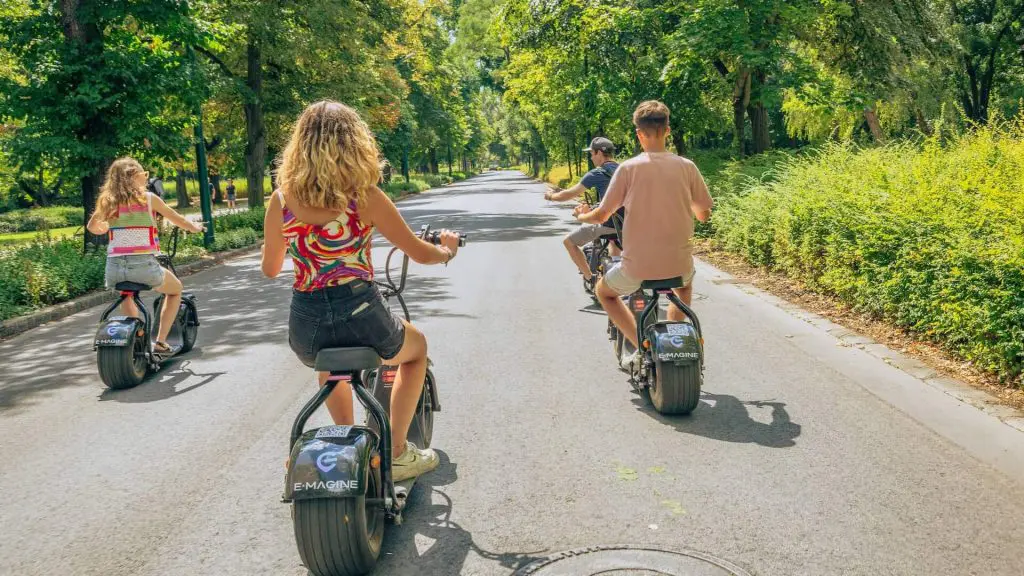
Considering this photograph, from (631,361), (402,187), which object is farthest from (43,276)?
(402,187)

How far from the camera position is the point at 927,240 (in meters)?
6.48

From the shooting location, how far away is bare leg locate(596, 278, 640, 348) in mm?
5613

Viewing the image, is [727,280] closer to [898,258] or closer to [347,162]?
[898,258]

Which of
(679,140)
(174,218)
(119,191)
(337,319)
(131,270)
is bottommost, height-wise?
(131,270)

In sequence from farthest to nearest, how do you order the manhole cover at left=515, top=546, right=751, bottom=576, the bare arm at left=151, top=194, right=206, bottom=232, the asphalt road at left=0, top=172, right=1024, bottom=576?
1. the bare arm at left=151, top=194, right=206, bottom=232
2. the asphalt road at left=0, top=172, right=1024, bottom=576
3. the manhole cover at left=515, top=546, right=751, bottom=576

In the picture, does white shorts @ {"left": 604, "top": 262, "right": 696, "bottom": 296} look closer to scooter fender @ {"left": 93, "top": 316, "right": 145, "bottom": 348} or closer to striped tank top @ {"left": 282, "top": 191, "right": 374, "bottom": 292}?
striped tank top @ {"left": 282, "top": 191, "right": 374, "bottom": 292}

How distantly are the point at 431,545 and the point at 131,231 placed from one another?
4370 millimetres

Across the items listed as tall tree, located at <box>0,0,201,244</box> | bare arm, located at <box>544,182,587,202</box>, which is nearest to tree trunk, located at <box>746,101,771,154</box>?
tall tree, located at <box>0,0,201,244</box>

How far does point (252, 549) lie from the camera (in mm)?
3434

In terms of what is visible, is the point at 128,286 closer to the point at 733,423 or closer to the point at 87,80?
the point at 733,423

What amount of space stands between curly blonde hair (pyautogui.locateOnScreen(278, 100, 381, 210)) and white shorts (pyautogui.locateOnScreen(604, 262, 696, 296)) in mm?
2523

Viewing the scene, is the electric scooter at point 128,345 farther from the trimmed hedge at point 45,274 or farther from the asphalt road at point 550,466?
the trimmed hedge at point 45,274

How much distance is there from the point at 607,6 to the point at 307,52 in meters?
8.83

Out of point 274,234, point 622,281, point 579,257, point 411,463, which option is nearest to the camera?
point 274,234
